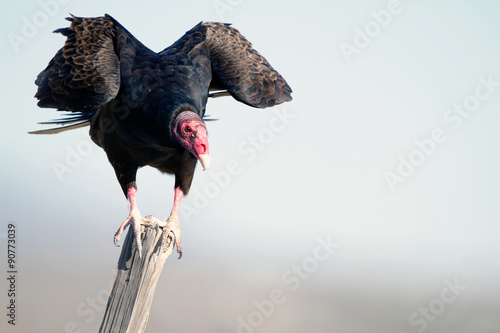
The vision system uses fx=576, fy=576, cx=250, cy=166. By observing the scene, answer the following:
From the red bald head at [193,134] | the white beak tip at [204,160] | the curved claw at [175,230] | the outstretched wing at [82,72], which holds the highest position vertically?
the outstretched wing at [82,72]

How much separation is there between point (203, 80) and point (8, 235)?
204 centimetres

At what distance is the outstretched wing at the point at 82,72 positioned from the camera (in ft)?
15.3

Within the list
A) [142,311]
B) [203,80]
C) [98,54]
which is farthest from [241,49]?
[142,311]

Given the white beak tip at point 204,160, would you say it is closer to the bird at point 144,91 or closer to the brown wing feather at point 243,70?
the bird at point 144,91

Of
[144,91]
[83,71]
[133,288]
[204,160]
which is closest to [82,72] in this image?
[83,71]

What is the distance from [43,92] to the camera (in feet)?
16.7

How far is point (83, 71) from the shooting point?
480 centimetres

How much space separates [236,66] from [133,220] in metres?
2.01

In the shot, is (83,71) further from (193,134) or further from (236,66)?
(236,66)

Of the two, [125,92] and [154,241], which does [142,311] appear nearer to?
[154,241]

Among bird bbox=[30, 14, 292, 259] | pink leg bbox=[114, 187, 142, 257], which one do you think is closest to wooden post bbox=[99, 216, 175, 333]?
pink leg bbox=[114, 187, 142, 257]

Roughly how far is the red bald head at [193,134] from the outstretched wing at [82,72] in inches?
26.8

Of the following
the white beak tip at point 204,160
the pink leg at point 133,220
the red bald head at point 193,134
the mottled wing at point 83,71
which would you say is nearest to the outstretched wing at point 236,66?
the mottled wing at point 83,71

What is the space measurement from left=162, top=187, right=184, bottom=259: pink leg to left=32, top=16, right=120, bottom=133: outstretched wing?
987 mm
